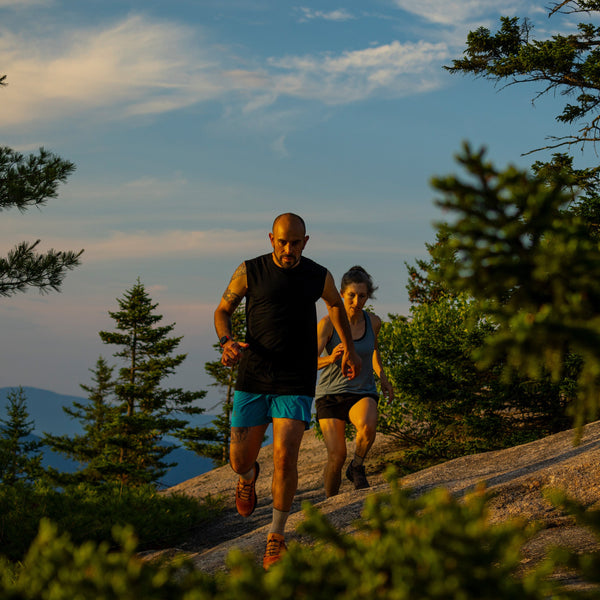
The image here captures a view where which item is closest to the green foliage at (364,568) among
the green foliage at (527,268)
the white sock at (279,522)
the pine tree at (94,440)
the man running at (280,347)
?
the green foliage at (527,268)

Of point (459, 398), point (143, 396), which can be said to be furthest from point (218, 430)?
point (459, 398)

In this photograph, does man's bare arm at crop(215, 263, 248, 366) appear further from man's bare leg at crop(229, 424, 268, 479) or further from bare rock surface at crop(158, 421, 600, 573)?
bare rock surface at crop(158, 421, 600, 573)

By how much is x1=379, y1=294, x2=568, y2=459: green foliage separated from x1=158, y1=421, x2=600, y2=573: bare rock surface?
150 cm

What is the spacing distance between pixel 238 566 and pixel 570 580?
2.53 meters

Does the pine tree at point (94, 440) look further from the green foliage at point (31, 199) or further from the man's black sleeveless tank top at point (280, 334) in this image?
the man's black sleeveless tank top at point (280, 334)

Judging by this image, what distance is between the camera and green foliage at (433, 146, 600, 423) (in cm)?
189

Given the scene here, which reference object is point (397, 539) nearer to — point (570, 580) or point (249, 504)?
point (570, 580)

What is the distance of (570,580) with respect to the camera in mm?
3521

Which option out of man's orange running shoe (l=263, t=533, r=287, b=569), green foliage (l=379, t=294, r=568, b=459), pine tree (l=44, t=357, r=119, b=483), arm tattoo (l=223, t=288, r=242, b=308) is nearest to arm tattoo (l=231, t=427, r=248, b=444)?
man's orange running shoe (l=263, t=533, r=287, b=569)

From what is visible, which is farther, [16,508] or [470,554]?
[16,508]

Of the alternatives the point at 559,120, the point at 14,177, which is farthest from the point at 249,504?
the point at 14,177

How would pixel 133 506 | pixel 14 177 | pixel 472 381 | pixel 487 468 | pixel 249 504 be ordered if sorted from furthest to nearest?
pixel 14 177
pixel 472 381
pixel 133 506
pixel 487 468
pixel 249 504

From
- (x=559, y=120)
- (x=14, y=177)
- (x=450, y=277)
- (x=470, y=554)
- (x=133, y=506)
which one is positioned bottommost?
(x=133, y=506)

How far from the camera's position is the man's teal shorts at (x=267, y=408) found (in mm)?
5473
